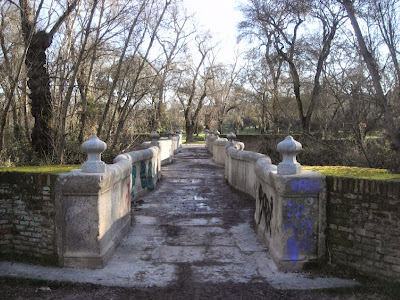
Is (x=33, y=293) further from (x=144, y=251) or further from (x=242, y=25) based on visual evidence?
(x=242, y=25)

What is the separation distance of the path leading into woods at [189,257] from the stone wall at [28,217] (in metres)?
0.21

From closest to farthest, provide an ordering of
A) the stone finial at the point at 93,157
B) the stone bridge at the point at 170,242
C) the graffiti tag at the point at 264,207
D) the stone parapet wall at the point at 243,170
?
the stone bridge at the point at 170,242 < the stone finial at the point at 93,157 < the graffiti tag at the point at 264,207 < the stone parapet wall at the point at 243,170

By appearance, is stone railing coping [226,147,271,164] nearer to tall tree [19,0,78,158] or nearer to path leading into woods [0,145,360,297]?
path leading into woods [0,145,360,297]

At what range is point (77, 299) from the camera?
13.1ft

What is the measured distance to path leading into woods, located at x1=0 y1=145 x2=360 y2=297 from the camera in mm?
4449

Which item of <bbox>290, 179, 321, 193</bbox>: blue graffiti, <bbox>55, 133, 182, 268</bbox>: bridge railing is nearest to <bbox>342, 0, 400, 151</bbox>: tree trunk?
<bbox>290, 179, 321, 193</bbox>: blue graffiti

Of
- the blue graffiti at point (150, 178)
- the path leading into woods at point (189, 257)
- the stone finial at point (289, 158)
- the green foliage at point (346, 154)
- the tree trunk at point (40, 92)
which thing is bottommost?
the path leading into woods at point (189, 257)

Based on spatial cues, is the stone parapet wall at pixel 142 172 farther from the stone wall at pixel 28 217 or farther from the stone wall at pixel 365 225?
the stone wall at pixel 365 225

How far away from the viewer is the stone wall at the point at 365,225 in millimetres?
4160

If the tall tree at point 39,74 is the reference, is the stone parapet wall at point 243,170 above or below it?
below

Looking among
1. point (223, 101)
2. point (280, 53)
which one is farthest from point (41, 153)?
point (223, 101)

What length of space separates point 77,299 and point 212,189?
23.7 ft

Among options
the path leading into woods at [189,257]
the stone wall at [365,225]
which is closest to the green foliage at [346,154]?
the path leading into woods at [189,257]

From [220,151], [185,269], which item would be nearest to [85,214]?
[185,269]
